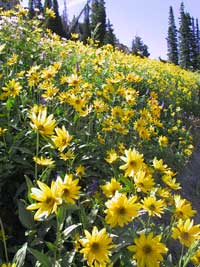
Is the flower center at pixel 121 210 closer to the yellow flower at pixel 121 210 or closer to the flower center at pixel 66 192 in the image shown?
the yellow flower at pixel 121 210

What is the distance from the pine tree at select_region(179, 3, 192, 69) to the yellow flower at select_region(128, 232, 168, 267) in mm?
48287

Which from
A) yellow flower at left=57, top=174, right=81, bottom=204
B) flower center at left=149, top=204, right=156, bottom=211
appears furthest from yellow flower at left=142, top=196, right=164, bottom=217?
yellow flower at left=57, top=174, right=81, bottom=204

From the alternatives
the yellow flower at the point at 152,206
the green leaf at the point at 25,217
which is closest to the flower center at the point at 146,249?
the yellow flower at the point at 152,206

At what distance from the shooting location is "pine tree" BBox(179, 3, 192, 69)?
48.9m

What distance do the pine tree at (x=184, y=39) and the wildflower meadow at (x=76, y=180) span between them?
45.2 m

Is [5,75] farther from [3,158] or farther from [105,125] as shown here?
[3,158]

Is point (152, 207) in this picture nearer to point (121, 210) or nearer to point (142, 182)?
point (142, 182)

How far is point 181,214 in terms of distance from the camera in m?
1.69

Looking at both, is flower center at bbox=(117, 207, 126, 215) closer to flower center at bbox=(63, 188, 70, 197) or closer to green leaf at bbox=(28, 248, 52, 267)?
flower center at bbox=(63, 188, 70, 197)

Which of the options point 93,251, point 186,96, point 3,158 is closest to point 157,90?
point 186,96

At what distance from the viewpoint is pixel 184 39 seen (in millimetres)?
49781

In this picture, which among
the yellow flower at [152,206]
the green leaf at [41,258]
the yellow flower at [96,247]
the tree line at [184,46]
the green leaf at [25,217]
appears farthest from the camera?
the tree line at [184,46]

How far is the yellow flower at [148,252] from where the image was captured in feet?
4.56

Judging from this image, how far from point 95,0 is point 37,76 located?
1892 inches
